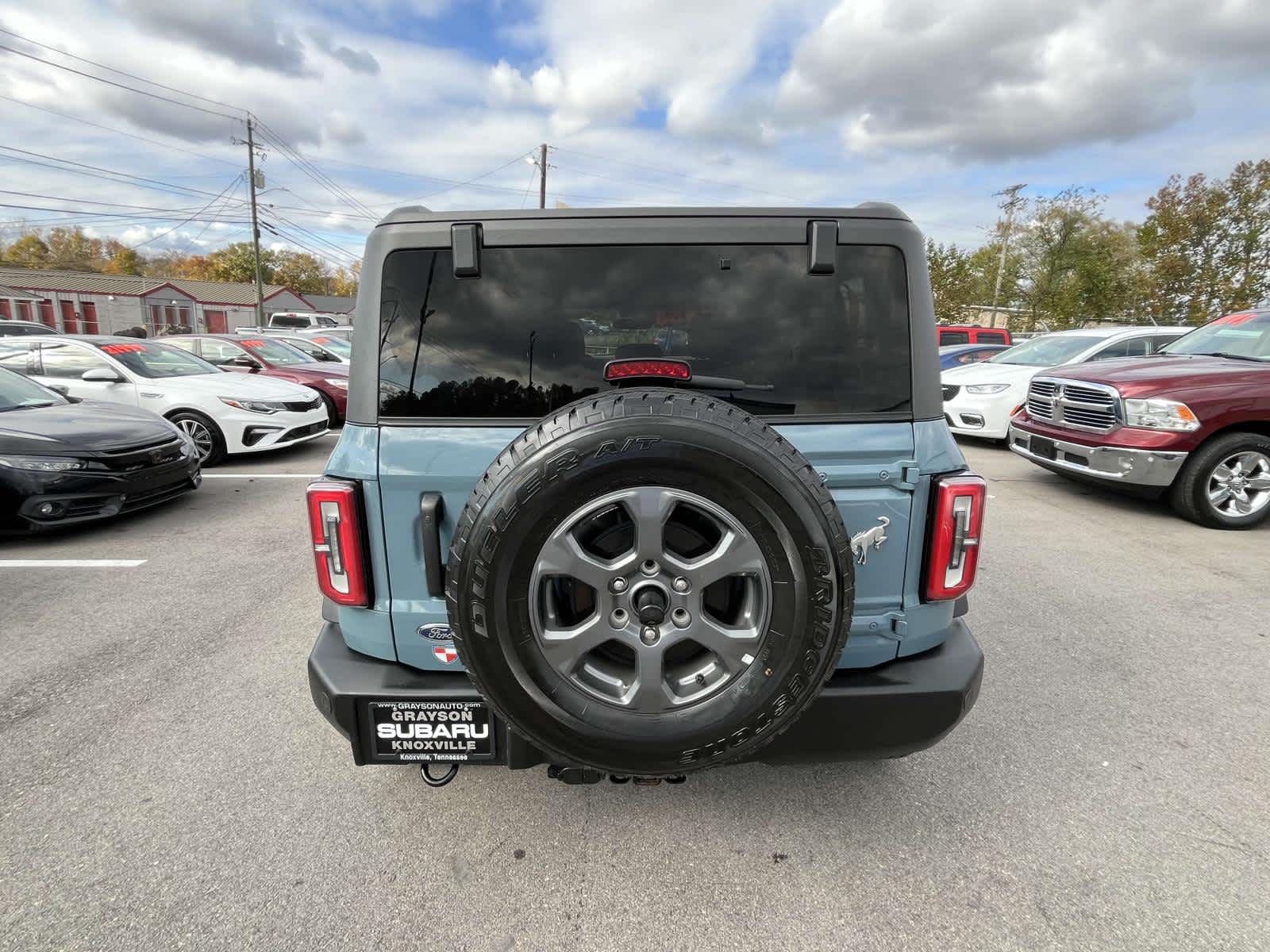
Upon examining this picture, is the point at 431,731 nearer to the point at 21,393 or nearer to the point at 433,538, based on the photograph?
the point at 433,538

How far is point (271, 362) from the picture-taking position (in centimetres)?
1134

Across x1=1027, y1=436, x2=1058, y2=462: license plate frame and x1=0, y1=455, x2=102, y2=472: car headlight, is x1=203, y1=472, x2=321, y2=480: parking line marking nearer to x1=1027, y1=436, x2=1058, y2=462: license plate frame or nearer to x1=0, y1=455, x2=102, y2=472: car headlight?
x1=0, y1=455, x2=102, y2=472: car headlight

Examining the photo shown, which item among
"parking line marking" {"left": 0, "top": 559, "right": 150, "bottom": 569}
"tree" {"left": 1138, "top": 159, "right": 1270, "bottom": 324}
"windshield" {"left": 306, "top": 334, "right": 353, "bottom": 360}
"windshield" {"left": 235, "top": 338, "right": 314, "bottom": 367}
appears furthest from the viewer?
"tree" {"left": 1138, "top": 159, "right": 1270, "bottom": 324}

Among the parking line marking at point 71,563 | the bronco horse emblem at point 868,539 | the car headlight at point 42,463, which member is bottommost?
the parking line marking at point 71,563

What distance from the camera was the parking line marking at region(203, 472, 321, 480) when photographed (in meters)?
7.47

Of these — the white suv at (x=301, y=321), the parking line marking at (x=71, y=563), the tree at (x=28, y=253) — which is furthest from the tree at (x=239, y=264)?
the parking line marking at (x=71, y=563)

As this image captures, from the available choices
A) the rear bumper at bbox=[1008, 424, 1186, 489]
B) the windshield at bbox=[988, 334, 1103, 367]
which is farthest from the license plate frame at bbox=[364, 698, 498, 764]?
the windshield at bbox=[988, 334, 1103, 367]

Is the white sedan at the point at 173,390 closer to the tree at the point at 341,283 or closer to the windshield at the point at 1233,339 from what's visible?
the windshield at the point at 1233,339

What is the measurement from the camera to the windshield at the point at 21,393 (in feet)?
19.1

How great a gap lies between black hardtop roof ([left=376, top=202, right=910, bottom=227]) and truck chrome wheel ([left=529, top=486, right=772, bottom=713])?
869 mm

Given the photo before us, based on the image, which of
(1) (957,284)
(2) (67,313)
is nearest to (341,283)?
(2) (67,313)

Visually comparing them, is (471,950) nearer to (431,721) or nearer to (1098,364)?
(431,721)

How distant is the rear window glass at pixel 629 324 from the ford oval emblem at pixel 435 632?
650mm

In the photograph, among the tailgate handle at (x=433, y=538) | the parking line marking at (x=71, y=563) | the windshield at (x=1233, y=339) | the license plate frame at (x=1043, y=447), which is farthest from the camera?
the license plate frame at (x=1043, y=447)
